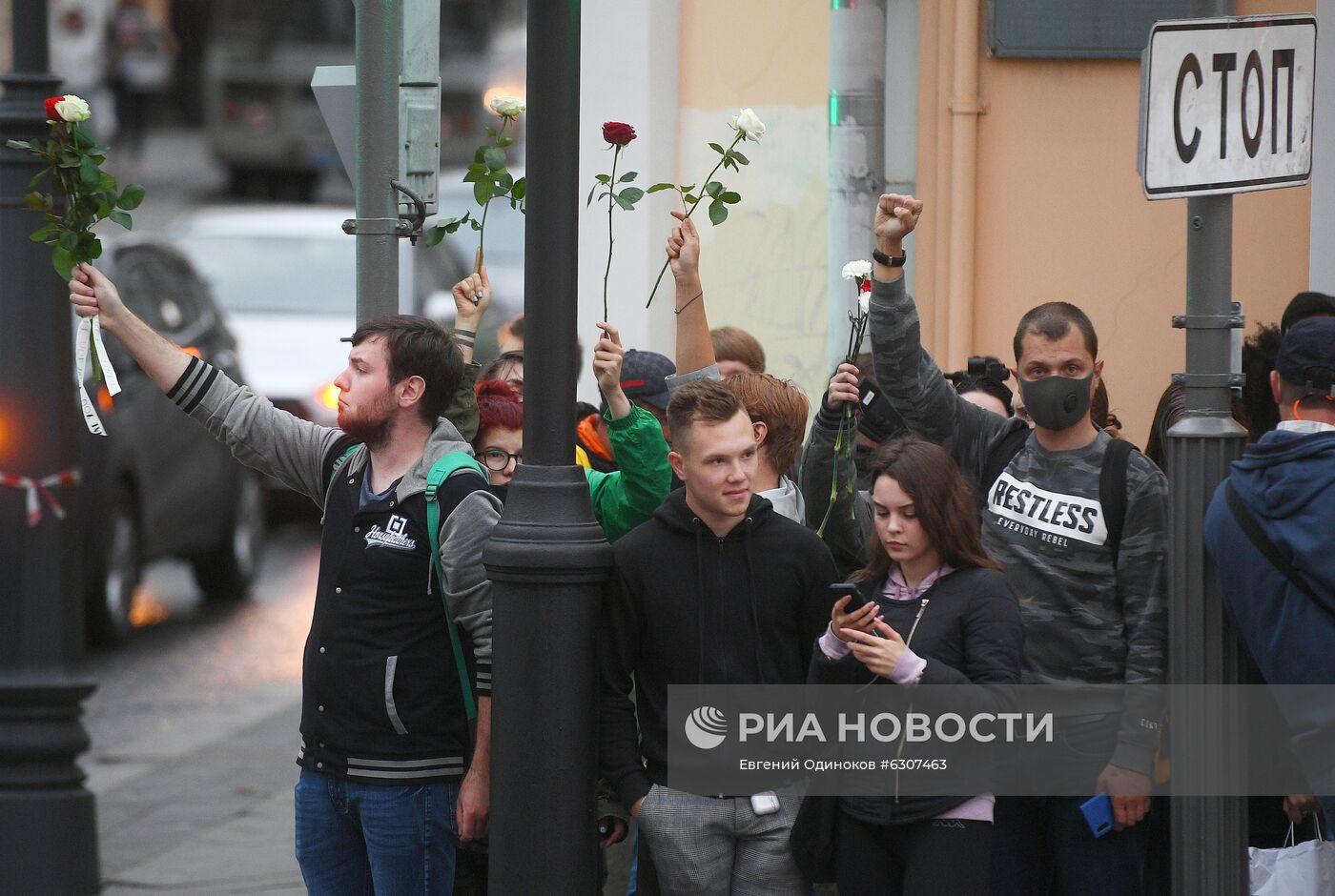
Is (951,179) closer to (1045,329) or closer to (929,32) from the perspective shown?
(929,32)

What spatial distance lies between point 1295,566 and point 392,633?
1.98m

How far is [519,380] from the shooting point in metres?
5.21

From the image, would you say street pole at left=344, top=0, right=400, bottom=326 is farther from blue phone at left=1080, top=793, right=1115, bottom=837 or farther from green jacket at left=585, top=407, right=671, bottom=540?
blue phone at left=1080, top=793, right=1115, bottom=837

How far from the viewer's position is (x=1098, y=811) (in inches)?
157

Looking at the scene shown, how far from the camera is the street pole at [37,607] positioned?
19.3 ft

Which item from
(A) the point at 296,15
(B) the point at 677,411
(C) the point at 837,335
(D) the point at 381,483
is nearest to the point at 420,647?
(D) the point at 381,483

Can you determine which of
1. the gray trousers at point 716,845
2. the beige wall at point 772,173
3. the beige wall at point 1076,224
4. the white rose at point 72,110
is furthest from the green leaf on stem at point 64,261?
the beige wall at point 1076,224

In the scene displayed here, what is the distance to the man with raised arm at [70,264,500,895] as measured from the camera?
390cm

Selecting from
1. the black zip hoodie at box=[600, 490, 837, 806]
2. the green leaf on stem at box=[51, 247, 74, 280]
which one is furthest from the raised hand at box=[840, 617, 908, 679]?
the green leaf on stem at box=[51, 247, 74, 280]

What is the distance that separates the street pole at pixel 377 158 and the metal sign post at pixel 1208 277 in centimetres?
213

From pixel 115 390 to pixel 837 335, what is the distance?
3.06 metres

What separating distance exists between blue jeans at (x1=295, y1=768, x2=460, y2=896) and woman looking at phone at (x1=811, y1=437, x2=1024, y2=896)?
90cm

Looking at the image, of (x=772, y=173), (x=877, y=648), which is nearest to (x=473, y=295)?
(x=877, y=648)

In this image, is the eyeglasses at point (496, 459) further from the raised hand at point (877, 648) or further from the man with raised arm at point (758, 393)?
the raised hand at point (877, 648)
